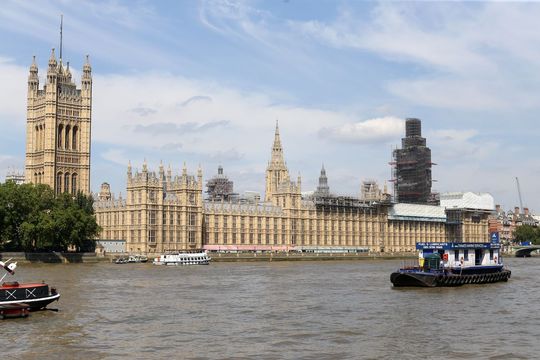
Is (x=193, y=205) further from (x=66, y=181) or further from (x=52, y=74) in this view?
(x=52, y=74)

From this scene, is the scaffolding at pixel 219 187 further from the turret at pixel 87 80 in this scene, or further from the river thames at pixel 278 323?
the river thames at pixel 278 323

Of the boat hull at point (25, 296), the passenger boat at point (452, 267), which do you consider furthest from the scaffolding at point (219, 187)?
the boat hull at point (25, 296)

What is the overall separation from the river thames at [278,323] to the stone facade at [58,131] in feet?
271

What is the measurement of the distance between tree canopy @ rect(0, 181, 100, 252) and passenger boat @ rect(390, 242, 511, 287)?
178 feet

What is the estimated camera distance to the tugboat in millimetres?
45688

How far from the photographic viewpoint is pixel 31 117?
155250 millimetres

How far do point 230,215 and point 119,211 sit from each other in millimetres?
21449

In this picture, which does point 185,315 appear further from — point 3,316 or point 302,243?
point 302,243

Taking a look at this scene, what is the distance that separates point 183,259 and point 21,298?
232ft

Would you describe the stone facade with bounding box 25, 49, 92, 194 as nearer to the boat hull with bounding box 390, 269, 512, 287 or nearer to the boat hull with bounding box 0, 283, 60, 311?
the boat hull with bounding box 390, 269, 512, 287

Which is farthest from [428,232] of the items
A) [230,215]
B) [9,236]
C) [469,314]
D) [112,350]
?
[112,350]

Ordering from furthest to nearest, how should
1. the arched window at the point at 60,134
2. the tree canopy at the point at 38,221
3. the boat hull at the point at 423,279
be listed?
the arched window at the point at 60,134, the tree canopy at the point at 38,221, the boat hull at the point at 423,279

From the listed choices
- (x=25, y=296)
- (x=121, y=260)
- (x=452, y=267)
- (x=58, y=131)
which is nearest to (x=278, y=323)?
(x=25, y=296)

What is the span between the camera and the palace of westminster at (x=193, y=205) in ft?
447
